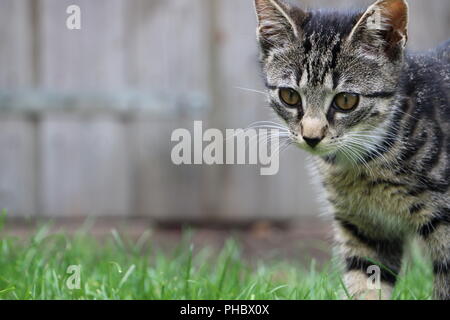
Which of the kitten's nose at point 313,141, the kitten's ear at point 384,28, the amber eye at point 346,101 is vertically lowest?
the kitten's nose at point 313,141

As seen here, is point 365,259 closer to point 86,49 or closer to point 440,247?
point 440,247

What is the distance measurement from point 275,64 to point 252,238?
8.60 feet

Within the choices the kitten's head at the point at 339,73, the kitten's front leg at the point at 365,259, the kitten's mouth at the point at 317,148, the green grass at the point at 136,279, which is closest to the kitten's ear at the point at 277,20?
the kitten's head at the point at 339,73

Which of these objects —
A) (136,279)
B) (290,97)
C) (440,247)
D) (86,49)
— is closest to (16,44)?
(86,49)

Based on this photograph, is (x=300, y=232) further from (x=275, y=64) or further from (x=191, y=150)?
(x=275, y=64)

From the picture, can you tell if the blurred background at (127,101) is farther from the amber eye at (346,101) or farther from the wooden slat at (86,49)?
the amber eye at (346,101)

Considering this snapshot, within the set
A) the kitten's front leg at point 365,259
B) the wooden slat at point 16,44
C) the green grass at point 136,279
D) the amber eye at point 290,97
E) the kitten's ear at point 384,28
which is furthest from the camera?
the wooden slat at point 16,44

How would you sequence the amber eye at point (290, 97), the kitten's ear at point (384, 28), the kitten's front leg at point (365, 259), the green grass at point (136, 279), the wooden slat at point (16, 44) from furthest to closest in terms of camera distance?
the wooden slat at point (16, 44) → the kitten's front leg at point (365, 259) → the green grass at point (136, 279) → the amber eye at point (290, 97) → the kitten's ear at point (384, 28)

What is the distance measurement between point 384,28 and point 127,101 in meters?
2.91

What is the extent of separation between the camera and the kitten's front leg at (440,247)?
2.91 meters

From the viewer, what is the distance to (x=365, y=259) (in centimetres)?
322

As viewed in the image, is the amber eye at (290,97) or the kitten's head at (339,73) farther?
the amber eye at (290,97)
